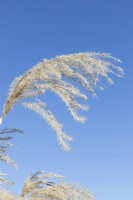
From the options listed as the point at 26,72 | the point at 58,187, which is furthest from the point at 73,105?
the point at 58,187

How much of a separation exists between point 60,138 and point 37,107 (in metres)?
1.05

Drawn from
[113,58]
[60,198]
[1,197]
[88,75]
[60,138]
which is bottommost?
[1,197]

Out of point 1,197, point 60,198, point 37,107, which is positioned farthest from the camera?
point 37,107

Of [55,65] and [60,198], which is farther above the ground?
[55,65]

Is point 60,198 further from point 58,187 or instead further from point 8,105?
point 8,105

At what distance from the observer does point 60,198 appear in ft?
27.7

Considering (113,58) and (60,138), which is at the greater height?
(113,58)

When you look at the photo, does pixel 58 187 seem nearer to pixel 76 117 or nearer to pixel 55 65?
pixel 76 117

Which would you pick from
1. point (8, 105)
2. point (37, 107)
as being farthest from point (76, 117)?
point (8, 105)

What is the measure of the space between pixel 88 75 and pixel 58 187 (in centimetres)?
282

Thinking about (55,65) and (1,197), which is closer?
(1,197)

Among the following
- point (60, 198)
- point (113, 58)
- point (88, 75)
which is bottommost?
point (60, 198)

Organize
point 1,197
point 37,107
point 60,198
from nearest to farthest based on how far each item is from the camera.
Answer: point 1,197
point 60,198
point 37,107

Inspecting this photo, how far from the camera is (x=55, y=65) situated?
8.50 meters
